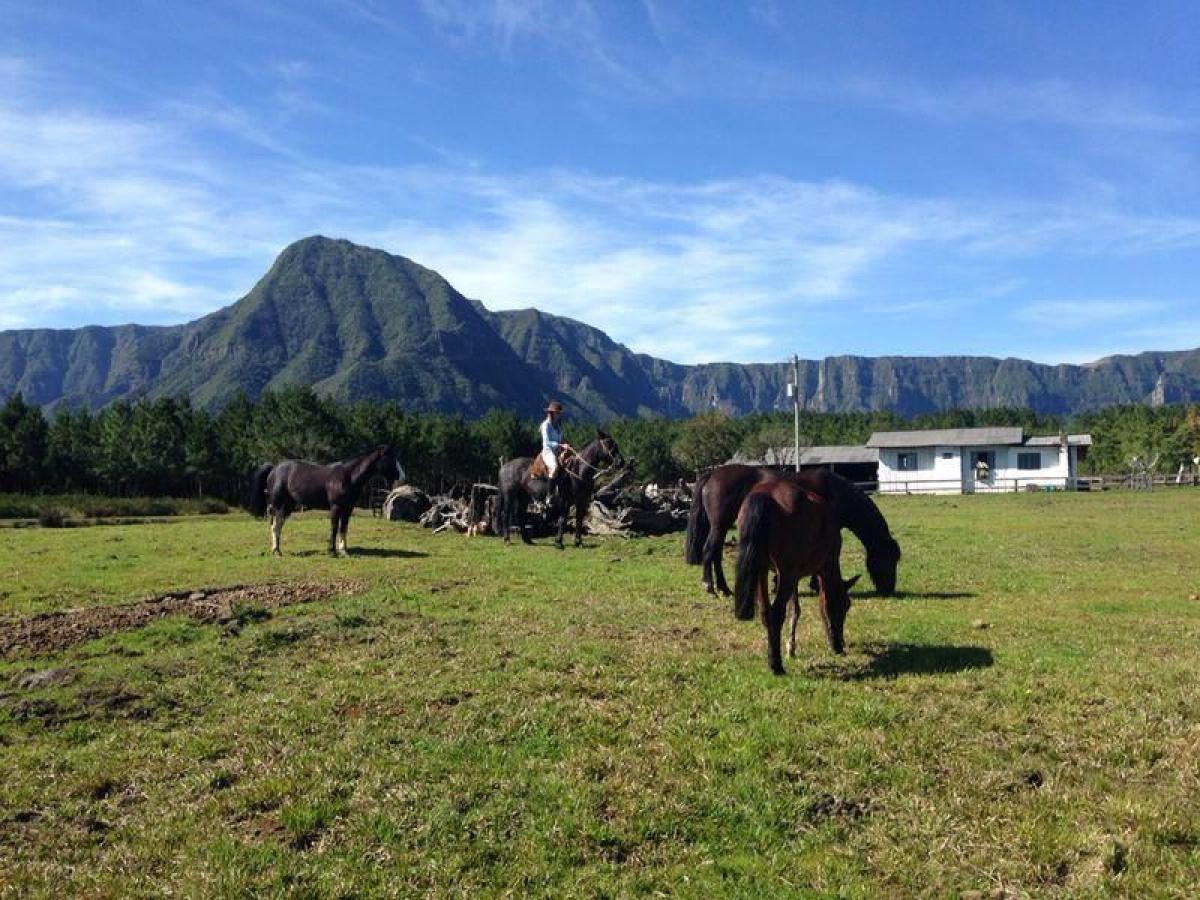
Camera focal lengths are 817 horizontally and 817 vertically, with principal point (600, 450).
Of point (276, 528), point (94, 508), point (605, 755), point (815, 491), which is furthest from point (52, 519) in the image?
point (605, 755)

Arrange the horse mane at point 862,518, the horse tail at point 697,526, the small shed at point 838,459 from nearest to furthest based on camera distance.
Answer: the horse mane at point 862,518 < the horse tail at point 697,526 < the small shed at point 838,459

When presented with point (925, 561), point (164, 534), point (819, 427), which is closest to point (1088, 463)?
point (819, 427)

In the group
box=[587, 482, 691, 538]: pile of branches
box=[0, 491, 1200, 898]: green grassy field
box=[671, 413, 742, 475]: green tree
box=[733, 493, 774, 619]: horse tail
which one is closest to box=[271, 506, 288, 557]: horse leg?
box=[0, 491, 1200, 898]: green grassy field

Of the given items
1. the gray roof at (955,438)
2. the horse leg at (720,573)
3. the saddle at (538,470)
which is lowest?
the horse leg at (720,573)

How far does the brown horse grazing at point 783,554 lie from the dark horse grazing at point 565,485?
12.5m

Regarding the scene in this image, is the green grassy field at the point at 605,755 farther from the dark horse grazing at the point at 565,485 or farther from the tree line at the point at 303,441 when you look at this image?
the tree line at the point at 303,441

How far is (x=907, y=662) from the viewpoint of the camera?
914 centimetres

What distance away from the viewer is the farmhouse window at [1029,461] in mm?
74875

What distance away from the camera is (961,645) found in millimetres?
9961

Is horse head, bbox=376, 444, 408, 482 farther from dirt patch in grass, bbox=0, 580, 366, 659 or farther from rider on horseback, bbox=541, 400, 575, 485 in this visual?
dirt patch in grass, bbox=0, 580, 366, 659

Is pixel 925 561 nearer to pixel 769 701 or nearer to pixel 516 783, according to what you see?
pixel 769 701

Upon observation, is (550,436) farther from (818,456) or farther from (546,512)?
(818,456)

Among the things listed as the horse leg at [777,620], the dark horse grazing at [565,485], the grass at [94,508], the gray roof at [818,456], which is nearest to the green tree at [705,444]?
the gray roof at [818,456]

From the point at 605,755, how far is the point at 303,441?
64.4 meters
